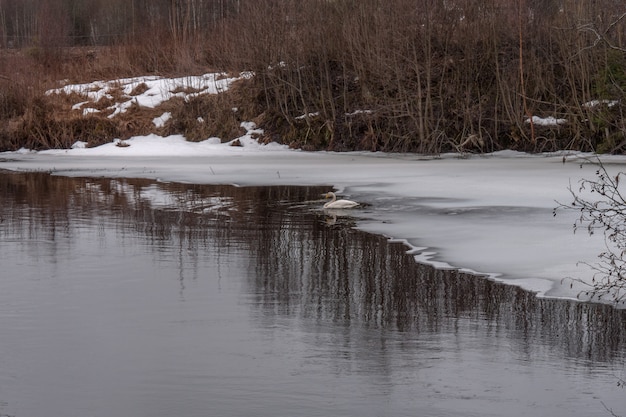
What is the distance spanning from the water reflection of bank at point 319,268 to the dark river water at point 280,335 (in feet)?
0.11

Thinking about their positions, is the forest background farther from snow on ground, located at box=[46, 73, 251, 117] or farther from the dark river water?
the dark river water

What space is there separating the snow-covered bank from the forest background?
1411 millimetres

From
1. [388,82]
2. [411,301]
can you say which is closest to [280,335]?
[411,301]

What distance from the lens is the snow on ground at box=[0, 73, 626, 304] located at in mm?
10219

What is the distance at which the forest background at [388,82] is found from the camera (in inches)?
1113

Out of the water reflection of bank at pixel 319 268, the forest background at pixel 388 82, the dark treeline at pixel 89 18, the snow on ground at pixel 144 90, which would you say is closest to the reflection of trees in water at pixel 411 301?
the water reflection of bank at pixel 319 268

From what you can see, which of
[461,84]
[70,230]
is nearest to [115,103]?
[461,84]

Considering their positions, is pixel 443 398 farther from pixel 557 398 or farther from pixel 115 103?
pixel 115 103

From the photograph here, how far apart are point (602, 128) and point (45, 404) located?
76.6 ft

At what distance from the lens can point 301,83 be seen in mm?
32812

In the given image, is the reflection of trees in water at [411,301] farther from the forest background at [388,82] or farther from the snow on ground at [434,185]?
the forest background at [388,82]

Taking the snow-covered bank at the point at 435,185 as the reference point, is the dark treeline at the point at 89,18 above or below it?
above

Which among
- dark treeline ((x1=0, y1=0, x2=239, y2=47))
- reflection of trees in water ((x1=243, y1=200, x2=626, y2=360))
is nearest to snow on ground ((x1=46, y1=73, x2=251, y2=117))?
dark treeline ((x1=0, y1=0, x2=239, y2=47))

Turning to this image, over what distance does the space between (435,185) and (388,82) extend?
12068 millimetres
